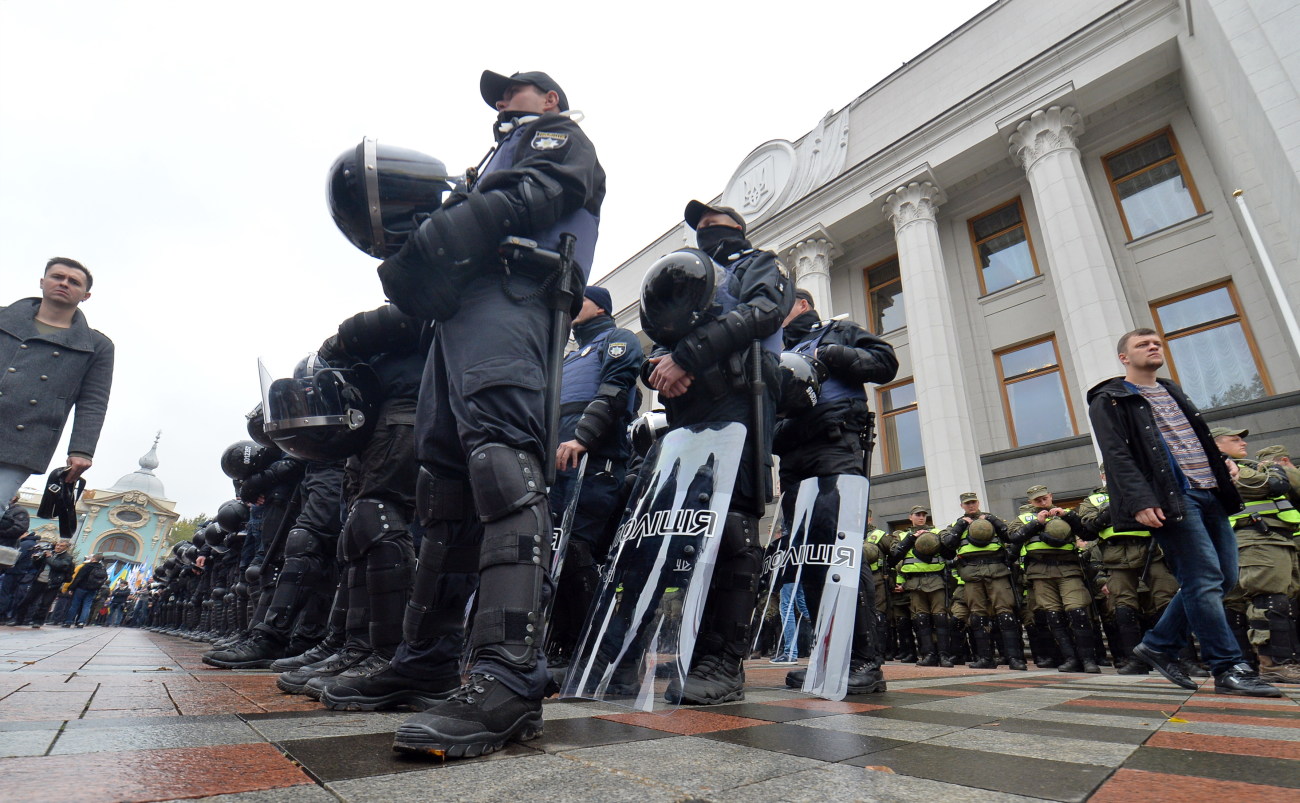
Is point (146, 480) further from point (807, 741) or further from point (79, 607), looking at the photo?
point (807, 741)

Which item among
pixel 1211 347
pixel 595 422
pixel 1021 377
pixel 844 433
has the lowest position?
pixel 844 433

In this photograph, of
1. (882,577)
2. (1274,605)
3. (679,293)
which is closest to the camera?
(679,293)

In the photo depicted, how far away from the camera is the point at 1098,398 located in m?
3.45

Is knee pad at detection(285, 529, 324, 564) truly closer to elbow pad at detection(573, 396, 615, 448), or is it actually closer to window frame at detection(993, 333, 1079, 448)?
elbow pad at detection(573, 396, 615, 448)

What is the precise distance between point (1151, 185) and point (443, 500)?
1671 cm

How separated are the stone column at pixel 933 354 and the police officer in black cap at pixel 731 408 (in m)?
11.4

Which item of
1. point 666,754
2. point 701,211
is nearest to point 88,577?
point 701,211

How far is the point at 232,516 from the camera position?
8500 millimetres

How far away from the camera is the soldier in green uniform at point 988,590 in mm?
6465

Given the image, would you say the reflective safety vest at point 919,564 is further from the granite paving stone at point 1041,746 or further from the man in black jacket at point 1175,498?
the granite paving stone at point 1041,746

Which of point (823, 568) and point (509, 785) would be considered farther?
point (823, 568)

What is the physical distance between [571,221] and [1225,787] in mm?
1960

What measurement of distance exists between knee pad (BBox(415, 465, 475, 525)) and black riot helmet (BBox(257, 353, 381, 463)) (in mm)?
971

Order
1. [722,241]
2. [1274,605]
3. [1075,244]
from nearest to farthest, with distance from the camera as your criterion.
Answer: [722,241] → [1274,605] → [1075,244]
